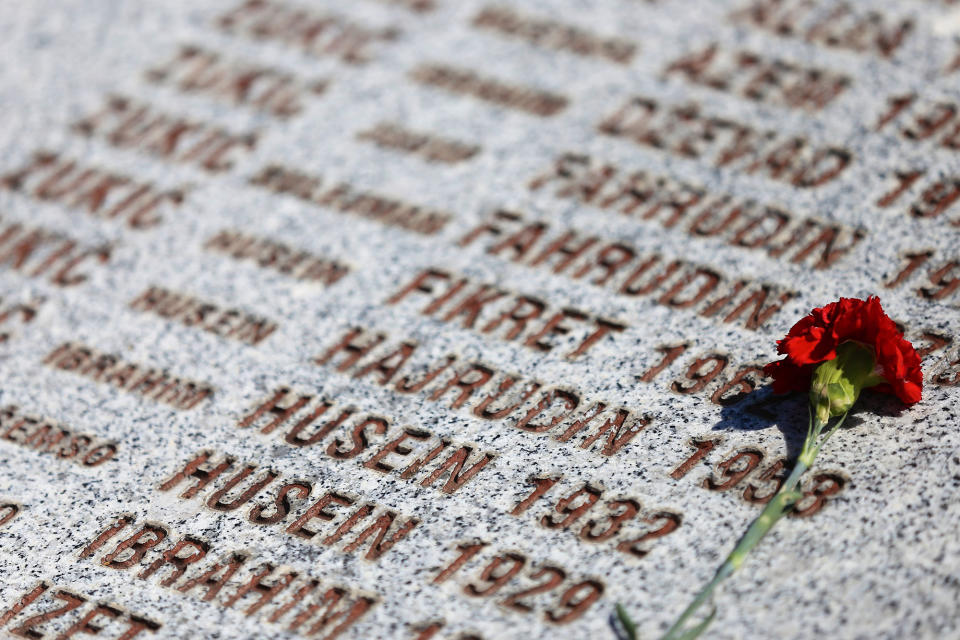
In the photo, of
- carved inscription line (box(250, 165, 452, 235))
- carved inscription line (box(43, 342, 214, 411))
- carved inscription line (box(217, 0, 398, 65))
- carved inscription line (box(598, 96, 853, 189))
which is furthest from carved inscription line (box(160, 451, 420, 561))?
carved inscription line (box(217, 0, 398, 65))

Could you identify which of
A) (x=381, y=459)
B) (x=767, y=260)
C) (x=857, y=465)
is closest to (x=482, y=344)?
(x=381, y=459)

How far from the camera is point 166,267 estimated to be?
3.36 meters

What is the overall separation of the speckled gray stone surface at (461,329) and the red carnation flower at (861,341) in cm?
14

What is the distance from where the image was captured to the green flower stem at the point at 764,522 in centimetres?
211

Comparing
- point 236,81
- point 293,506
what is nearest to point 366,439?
point 293,506

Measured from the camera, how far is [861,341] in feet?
7.73

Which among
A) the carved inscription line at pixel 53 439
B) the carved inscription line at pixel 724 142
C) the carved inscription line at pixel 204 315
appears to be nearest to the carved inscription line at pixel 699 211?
the carved inscription line at pixel 724 142

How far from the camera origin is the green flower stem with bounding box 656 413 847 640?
2109 millimetres

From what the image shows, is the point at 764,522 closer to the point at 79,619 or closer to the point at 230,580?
the point at 230,580

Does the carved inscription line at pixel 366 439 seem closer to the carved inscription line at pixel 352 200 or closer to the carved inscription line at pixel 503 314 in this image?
the carved inscription line at pixel 503 314

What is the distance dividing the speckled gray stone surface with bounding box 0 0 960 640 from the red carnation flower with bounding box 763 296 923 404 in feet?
0.45

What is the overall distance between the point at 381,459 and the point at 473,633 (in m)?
0.55

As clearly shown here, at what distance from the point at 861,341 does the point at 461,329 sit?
3.35 ft

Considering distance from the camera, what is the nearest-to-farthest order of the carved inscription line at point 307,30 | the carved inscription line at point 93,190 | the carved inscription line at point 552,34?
1. the carved inscription line at point 93,190
2. the carved inscription line at point 552,34
3. the carved inscription line at point 307,30
